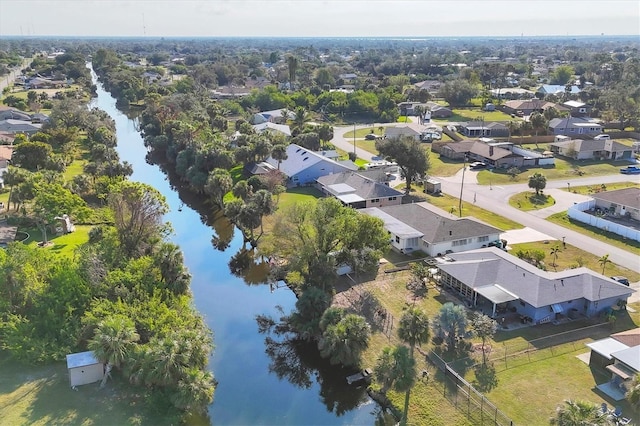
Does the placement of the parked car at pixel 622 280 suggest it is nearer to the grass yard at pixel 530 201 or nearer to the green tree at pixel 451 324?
the green tree at pixel 451 324

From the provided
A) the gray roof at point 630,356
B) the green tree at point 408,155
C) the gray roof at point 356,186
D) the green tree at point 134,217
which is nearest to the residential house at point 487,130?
the green tree at point 408,155

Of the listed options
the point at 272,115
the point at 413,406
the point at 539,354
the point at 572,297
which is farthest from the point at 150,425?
the point at 272,115

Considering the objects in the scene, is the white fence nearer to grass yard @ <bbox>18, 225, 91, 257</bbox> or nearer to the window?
the window

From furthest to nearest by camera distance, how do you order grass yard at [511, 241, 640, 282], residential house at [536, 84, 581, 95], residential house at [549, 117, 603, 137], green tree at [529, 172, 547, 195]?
residential house at [536, 84, 581, 95], residential house at [549, 117, 603, 137], green tree at [529, 172, 547, 195], grass yard at [511, 241, 640, 282]

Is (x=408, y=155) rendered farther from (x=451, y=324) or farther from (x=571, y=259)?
(x=451, y=324)

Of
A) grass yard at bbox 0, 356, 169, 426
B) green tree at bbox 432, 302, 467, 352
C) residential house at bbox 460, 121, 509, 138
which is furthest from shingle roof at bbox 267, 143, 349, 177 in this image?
grass yard at bbox 0, 356, 169, 426

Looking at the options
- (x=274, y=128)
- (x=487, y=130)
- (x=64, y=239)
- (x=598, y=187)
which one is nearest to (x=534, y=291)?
(x=598, y=187)
